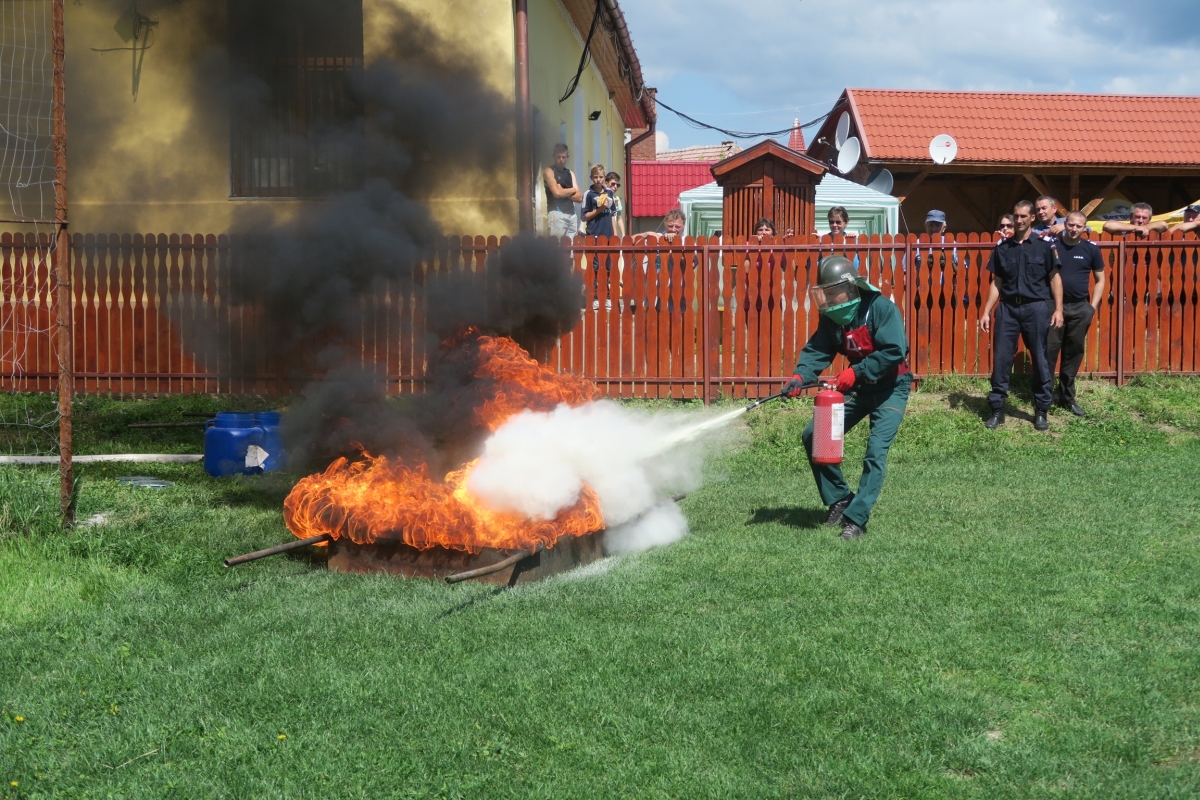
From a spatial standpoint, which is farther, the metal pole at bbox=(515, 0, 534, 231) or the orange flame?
the metal pole at bbox=(515, 0, 534, 231)

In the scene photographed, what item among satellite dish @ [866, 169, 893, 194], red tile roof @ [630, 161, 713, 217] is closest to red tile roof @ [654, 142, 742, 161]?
red tile roof @ [630, 161, 713, 217]

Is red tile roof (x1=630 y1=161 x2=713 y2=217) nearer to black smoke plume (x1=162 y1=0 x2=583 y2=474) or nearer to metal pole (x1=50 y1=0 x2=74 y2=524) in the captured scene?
black smoke plume (x1=162 y1=0 x2=583 y2=474)

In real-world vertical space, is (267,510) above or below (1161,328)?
below

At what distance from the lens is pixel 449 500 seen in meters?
6.29

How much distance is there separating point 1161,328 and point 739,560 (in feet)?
29.0

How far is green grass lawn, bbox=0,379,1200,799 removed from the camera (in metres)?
3.73

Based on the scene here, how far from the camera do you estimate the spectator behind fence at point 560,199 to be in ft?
43.2

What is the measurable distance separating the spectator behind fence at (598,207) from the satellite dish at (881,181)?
11.1m

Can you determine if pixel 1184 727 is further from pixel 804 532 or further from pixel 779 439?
pixel 779 439

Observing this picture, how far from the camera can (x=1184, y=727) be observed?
3939mm

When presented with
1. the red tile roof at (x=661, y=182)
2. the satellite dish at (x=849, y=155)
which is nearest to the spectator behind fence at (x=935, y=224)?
the satellite dish at (x=849, y=155)

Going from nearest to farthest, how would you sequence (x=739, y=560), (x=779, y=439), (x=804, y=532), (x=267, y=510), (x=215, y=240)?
(x=739, y=560), (x=804, y=532), (x=267, y=510), (x=779, y=439), (x=215, y=240)

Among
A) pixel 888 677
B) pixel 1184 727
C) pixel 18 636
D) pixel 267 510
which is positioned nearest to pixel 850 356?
pixel 888 677

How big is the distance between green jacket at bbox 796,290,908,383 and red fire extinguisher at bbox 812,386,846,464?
25cm
